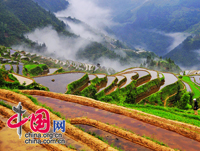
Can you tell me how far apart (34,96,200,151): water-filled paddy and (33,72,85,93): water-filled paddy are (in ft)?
35.4

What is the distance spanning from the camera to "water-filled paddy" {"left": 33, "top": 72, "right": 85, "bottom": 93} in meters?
23.4

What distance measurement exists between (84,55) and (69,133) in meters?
147

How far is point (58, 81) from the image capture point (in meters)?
26.8

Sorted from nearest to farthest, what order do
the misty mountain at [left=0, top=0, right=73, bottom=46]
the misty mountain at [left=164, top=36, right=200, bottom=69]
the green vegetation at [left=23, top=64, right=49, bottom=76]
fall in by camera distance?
the green vegetation at [left=23, top=64, right=49, bottom=76] → the misty mountain at [left=0, top=0, right=73, bottom=46] → the misty mountain at [left=164, top=36, right=200, bottom=69]

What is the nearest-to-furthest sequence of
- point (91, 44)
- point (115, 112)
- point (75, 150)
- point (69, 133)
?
→ point (75, 150) → point (69, 133) → point (115, 112) → point (91, 44)

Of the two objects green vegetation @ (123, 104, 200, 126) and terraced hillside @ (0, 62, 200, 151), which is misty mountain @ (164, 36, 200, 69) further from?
terraced hillside @ (0, 62, 200, 151)

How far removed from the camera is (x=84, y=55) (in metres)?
153

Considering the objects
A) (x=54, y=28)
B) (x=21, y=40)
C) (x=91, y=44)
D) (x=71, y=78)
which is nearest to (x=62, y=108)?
(x=71, y=78)

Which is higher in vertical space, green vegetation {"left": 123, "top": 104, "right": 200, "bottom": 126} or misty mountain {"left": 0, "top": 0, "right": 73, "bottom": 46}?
misty mountain {"left": 0, "top": 0, "right": 73, "bottom": 46}

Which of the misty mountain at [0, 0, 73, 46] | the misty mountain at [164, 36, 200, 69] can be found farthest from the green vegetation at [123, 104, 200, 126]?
the misty mountain at [164, 36, 200, 69]

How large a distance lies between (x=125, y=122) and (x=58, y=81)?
62.1 feet

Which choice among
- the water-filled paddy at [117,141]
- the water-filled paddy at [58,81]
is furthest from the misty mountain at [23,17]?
the water-filled paddy at [117,141]

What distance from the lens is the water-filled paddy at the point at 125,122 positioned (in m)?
7.94

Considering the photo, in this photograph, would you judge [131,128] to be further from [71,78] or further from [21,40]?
[21,40]
